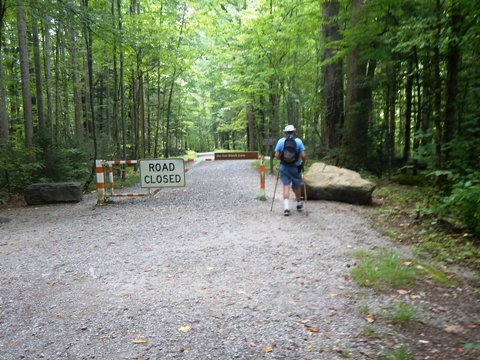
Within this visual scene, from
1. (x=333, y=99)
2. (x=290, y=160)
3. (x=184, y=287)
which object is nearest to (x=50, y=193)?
(x=290, y=160)

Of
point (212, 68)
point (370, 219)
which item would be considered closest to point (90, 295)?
point (370, 219)

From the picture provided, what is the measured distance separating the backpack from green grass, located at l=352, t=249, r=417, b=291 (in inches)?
129

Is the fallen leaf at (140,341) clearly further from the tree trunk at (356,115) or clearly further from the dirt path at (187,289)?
the tree trunk at (356,115)

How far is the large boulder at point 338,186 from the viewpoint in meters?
8.53

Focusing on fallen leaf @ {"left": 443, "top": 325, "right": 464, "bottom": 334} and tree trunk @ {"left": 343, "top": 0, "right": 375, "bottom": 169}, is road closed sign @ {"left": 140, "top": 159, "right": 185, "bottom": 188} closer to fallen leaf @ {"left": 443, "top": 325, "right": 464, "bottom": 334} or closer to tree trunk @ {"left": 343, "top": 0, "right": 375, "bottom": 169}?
tree trunk @ {"left": 343, "top": 0, "right": 375, "bottom": 169}

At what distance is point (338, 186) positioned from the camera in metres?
8.69

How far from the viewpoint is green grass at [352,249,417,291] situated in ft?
12.9

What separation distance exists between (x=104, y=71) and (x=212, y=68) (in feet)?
24.5

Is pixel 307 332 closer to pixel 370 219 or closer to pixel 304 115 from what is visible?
pixel 370 219

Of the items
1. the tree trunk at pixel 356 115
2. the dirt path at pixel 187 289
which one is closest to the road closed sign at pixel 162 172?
the dirt path at pixel 187 289

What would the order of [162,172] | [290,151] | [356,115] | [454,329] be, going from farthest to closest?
1. [356,115]
2. [162,172]
3. [290,151]
4. [454,329]

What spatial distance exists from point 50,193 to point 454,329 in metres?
10.2

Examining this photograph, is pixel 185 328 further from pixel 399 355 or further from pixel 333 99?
pixel 333 99

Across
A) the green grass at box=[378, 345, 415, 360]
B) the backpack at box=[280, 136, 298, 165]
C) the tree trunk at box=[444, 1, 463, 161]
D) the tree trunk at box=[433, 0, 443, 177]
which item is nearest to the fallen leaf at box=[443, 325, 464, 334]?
the green grass at box=[378, 345, 415, 360]
